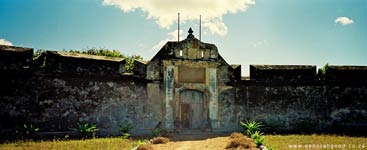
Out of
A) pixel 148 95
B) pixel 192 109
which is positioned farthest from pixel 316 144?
pixel 148 95

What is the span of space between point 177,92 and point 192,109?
4.31 ft

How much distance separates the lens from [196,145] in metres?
10.8

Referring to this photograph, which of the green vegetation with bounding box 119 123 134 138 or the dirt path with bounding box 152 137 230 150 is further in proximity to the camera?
the green vegetation with bounding box 119 123 134 138

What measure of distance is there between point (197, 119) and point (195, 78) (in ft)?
7.28

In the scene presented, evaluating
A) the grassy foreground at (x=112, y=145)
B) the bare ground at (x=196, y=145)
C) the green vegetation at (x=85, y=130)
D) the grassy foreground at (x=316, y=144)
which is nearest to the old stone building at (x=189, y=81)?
the bare ground at (x=196, y=145)

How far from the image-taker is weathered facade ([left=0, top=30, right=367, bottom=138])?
12016 mm

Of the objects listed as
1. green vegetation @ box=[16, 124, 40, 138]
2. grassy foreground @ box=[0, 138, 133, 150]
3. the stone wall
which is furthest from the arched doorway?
green vegetation @ box=[16, 124, 40, 138]

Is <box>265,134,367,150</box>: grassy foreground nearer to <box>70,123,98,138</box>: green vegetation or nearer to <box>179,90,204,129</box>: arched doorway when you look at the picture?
<box>179,90,204,129</box>: arched doorway

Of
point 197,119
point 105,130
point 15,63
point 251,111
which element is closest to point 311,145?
point 251,111

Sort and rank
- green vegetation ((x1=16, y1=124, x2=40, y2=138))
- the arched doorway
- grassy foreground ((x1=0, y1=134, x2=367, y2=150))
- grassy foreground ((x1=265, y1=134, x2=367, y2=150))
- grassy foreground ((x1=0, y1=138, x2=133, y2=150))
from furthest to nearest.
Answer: the arched doorway → green vegetation ((x1=16, y1=124, x2=40, y2=138)) → grassy foreground ((x1=265, y1=134, x2=367, y2=150)) → grassy foreground ((x1=0, y1=134, x2=367, y2=150)) → grassy foreground ((x1=0, y1=138, x2=133, y2=150))

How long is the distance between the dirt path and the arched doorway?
310 cm

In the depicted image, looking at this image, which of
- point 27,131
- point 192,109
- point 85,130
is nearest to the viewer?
point 27,131

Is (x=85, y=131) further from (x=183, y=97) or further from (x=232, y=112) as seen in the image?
(x=232, y=112)

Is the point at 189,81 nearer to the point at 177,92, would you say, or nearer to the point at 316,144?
the point at 177,92
